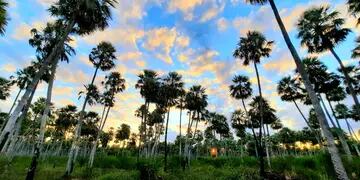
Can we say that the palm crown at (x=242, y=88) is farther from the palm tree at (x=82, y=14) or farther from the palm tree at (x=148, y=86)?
the palm tree at (x=82, y=14)

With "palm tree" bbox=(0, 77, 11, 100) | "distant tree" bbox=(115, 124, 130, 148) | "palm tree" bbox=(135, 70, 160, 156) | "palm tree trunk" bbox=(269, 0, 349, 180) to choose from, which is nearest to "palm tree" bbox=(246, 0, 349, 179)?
"palm tree trunk" bbox=(269, 0, 349, 180)

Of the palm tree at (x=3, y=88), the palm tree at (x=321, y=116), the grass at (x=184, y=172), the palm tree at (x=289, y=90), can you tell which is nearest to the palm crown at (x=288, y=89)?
the palm tree at (x=289, y=90)

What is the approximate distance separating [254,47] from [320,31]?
944cm

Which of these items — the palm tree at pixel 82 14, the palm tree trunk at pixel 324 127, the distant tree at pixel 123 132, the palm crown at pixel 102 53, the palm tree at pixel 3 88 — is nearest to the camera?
the palm tree trunk at pixel 324 127

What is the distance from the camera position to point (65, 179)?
957 inches

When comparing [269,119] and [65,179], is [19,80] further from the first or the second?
[269,119]

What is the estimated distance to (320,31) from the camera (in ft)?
85.4

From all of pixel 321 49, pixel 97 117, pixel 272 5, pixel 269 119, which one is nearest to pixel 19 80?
pixel 97 117

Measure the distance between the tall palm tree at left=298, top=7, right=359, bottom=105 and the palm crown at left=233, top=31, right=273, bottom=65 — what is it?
715cm

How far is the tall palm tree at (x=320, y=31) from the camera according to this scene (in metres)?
25.5

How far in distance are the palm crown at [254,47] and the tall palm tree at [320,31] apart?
7.15 meters

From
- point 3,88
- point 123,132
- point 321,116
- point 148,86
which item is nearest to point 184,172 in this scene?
point 148,86

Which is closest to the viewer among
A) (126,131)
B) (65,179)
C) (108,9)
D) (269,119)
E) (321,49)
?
(108,9)

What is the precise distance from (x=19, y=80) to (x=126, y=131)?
52.0 metres
